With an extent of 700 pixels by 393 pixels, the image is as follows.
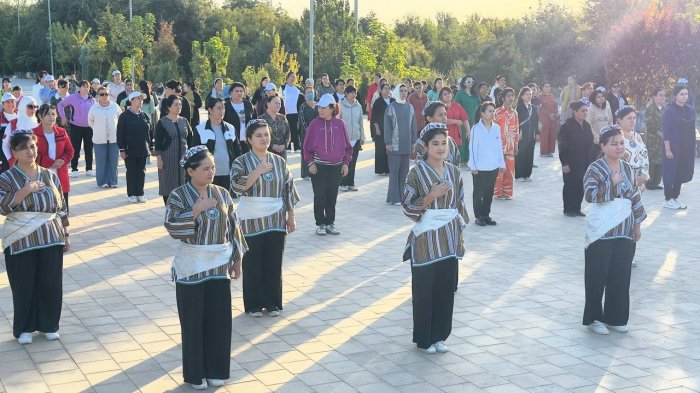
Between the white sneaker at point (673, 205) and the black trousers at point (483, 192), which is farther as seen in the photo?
the white sneaker at point (673, 205)

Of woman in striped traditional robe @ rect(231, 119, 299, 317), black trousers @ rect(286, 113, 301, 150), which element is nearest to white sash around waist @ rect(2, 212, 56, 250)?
woman in striped traditional robe @ rect(231, 119, 299, 317)

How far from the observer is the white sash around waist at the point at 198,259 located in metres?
6.47

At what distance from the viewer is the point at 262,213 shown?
824cm

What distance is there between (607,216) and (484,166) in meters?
5.17

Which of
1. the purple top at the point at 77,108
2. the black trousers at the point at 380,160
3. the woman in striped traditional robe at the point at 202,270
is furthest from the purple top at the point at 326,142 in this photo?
the purple top at the point at 77,108

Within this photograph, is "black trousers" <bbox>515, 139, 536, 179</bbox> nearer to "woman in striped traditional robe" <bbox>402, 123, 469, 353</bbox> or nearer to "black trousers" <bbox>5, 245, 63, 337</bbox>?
"woman in striped traditional robe" <bbox>402, 123, 469, 353</bbox>

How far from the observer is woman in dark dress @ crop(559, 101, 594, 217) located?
13359mm

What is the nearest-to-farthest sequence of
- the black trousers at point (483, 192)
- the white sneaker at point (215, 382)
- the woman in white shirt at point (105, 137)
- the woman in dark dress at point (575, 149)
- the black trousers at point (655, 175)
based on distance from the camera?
1. the white sneaker at point (215, 382)
2. the black trousers at point (483, 192)
3. the woman in dark dress at point (575, 149)
4. the woman in white shirt at point (105, 137)
5. the black trousers at point (655, 175)

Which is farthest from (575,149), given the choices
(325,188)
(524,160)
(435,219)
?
(435,219)

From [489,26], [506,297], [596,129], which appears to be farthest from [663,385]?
[489,26]

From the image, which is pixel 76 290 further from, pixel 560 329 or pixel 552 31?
pixel 552 31

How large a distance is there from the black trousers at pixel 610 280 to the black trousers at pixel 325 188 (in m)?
4.59

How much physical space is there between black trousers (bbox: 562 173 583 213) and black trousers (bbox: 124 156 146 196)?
6377 millimetres

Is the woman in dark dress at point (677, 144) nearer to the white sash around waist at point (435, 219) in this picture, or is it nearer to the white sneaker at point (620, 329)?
the white sneaker at point (620, 329)
